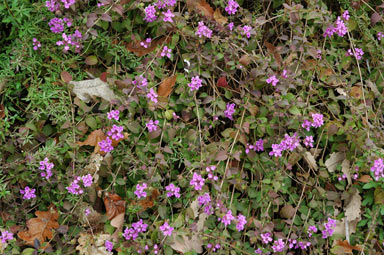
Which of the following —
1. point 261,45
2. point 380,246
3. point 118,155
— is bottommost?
point 380,246

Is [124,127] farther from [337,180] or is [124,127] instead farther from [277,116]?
[337,180]

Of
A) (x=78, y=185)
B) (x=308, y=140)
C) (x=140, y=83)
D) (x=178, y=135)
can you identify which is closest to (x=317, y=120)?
(x=308, y=140)

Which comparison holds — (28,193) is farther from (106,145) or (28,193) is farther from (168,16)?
(168,16)

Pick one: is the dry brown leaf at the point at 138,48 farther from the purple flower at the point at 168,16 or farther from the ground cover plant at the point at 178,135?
the purple flower at the point at 168,16

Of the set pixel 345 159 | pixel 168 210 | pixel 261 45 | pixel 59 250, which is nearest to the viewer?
pixel 59 250

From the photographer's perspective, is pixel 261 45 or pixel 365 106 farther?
pixel 261 45

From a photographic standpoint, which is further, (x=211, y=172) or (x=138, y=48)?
(x=138, y=48)

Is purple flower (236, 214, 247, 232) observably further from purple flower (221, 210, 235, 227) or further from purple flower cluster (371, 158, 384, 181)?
purple flower cluster (371, 158, 384, 181)

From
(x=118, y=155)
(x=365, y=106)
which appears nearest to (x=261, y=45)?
(x=365, y=106)
